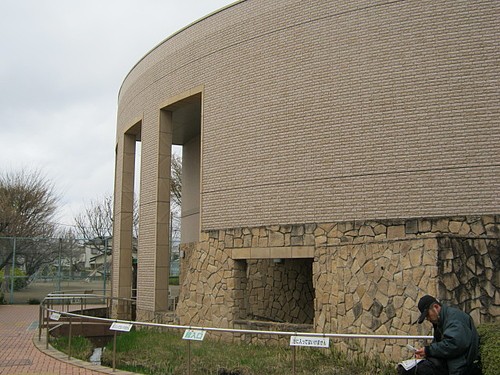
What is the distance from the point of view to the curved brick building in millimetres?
11023

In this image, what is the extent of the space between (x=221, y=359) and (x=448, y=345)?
5.78m

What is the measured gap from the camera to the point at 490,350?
6.87 meters

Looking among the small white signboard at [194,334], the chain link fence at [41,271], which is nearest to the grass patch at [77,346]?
the small white signboard at [194,334]

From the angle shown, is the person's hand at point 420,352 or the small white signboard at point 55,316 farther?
the small white signboard at point 55,316

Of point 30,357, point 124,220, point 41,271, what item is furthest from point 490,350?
point 41,271

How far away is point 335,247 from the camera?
12469 millimetres

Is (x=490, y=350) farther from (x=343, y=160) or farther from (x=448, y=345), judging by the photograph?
(x=343, y=160)

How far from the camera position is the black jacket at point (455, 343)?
19.6 feet

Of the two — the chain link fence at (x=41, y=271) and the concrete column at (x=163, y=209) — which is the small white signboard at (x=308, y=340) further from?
the chain link fence at (x=41, y=271)

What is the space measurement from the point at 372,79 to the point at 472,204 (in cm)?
345

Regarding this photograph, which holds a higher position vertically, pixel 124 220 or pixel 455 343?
pixel 124 220

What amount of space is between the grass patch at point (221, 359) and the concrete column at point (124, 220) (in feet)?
32.5

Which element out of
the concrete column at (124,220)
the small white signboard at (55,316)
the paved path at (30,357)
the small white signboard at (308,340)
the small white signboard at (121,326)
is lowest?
the paved path at (30,357)

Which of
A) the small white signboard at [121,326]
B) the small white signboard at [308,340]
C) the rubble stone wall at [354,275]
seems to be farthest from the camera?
the small white signboard at [121,326]
